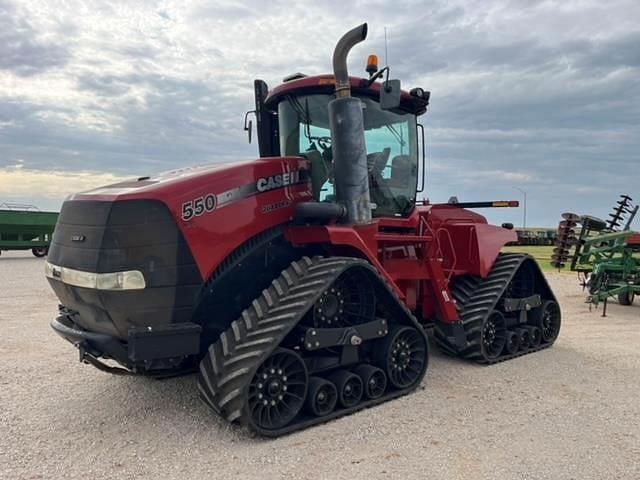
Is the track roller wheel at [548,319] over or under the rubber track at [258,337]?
under

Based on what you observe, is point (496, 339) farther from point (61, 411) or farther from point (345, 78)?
point (61, 411)

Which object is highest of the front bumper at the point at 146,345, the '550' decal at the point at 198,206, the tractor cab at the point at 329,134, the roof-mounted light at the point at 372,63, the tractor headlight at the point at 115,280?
the roof-mounted light at the point at 372,63

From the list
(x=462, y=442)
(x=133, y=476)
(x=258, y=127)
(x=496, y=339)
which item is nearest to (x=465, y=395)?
(x=462, y=442)

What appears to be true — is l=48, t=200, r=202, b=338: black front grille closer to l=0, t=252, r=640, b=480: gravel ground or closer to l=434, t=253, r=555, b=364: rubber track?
l=0, t=252, r=640, b=480: gravel ground

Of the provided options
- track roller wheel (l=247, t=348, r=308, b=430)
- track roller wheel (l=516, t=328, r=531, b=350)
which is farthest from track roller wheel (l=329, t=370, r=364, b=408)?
track roller wheel (l=516, t=328, r=531, b=350)

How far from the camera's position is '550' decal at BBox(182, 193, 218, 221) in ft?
13.6

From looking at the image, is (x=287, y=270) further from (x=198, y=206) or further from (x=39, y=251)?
(x=39, y=251)

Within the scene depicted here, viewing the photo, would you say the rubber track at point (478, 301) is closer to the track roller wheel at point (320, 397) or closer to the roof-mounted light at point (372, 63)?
the track roller wheel at point (320, 397)

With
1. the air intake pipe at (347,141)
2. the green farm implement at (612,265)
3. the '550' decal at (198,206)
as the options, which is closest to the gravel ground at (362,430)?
the '550' decal at (198,206)

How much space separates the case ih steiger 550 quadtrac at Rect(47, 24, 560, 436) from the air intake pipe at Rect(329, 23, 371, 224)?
0.5 inches

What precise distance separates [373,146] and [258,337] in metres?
2.59

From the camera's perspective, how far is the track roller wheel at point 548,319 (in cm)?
737

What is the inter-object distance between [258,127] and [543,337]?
462cm

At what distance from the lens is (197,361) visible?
531cm
